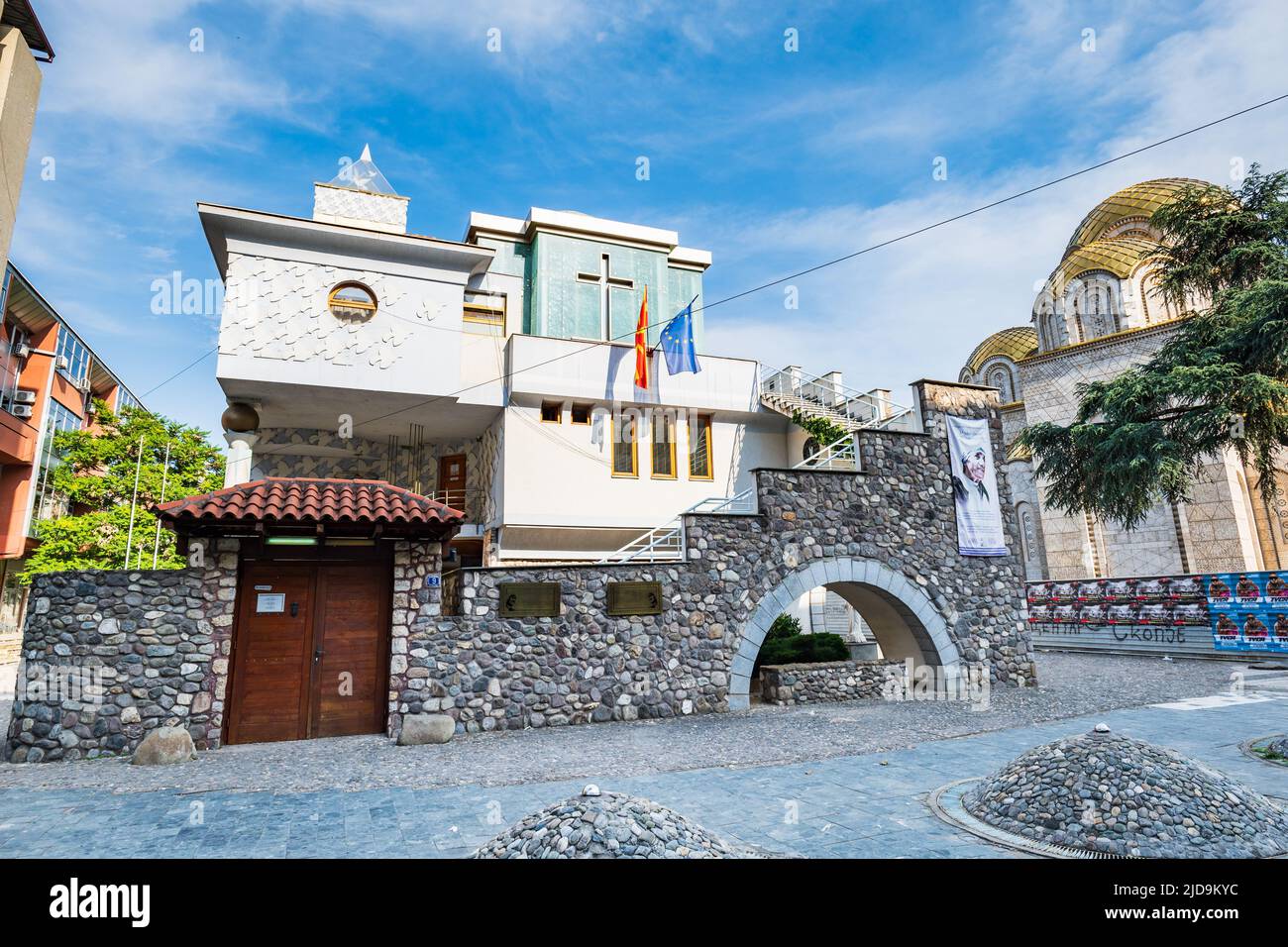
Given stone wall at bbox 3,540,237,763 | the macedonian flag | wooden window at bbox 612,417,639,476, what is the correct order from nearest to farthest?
stone wall at bbox 3,540,237,763, the macedonian flag, wooden window at bbox 612,417,639,476

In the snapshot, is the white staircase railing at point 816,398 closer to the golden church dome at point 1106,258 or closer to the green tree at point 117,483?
the golden church dome at point 1106,258

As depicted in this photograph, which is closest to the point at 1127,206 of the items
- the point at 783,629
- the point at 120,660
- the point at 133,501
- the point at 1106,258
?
the point at 1106,258

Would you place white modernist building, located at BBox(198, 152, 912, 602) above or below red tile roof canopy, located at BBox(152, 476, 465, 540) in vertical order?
above

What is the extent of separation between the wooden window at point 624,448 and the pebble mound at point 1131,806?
13880 mm

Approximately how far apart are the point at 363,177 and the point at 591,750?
17.7 meters

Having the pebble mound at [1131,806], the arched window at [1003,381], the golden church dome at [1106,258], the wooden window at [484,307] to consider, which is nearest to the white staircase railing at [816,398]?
the wooden window at [484,307]

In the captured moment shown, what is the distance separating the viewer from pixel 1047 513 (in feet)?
102

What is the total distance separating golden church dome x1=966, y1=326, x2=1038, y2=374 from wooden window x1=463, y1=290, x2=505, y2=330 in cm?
3100

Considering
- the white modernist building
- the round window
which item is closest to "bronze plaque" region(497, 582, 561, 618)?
the white modernist building

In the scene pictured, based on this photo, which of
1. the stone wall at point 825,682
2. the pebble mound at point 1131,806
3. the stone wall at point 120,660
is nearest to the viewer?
the pebble mound at point 1131,806

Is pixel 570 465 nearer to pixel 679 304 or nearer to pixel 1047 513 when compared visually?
pixel 679 304

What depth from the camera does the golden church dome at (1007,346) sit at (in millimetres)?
38719

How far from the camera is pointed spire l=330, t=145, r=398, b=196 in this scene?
18984mm

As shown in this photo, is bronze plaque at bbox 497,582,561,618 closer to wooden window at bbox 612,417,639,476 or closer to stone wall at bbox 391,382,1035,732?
stone wall at bbox 391,382,1035,732
